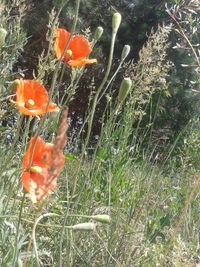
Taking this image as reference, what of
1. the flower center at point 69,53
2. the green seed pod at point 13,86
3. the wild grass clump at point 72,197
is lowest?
the wild grass clump at point 72,197

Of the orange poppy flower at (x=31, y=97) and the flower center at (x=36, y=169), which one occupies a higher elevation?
the orange poppy flower at (x=31, y=97)

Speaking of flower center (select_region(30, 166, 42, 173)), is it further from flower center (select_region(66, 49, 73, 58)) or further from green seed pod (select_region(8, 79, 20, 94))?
flower center (select_region(66, 49, 73, 58))

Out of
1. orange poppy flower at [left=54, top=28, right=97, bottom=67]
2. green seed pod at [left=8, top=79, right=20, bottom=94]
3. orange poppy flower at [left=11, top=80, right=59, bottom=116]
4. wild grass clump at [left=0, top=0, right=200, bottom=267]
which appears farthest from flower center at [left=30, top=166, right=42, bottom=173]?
orange poppy flower at [left=54, top=28, right=97, bottom=67]

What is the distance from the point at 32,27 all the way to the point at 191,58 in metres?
1.82

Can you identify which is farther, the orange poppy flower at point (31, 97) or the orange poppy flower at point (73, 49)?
the orange poppy flower at point (73, 49)

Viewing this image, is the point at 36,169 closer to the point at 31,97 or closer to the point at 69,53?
the point at 31,97

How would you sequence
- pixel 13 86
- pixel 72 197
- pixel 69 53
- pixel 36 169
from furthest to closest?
pixel 69 53, pixel 13 86, pixel 72 197, pixel 36 169

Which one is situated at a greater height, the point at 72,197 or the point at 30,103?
the point at 30,103

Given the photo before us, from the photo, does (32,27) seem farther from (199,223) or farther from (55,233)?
(55,233)

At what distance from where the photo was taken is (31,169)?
1430mm

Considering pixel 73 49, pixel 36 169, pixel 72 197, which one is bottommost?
pixel 72 197

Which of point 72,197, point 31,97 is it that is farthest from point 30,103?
point 72,197

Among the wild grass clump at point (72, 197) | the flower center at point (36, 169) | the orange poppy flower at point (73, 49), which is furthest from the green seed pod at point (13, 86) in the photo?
the flower center at point (36, 169)

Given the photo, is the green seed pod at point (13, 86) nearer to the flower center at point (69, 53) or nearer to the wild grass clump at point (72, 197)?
the wild grass clump at point (72, 197)
